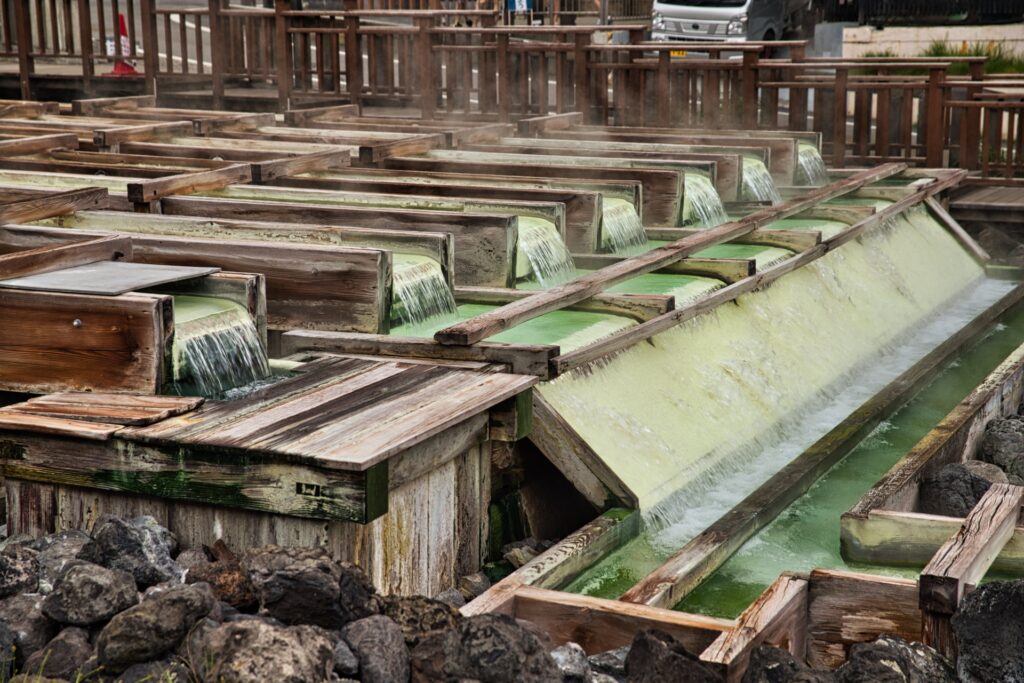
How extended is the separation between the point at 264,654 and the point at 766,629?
59.8 inches

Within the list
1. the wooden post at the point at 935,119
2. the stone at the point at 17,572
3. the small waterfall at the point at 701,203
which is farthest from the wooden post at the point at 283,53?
the stone at the point at 17,572

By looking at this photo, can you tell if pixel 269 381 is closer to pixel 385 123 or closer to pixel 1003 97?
pixel 385 123

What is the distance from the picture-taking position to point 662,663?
3996 mm

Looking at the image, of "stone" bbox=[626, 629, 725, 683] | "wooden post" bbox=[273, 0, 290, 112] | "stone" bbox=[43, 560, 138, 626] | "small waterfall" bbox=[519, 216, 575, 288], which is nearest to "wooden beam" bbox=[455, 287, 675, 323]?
"small waterfall" bbox=[519, 216, 575, 288]

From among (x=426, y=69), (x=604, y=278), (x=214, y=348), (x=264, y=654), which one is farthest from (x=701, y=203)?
(x=264, y=654)

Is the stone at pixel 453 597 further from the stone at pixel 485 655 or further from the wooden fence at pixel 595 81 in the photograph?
the wooden fence at pixel 595 81

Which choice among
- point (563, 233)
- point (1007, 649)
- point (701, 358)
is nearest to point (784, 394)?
point (701, 358)

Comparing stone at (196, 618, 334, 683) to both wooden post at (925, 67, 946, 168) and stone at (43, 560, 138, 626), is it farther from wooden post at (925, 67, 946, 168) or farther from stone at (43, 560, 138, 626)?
wooden post at (925, 67, 946, 168)

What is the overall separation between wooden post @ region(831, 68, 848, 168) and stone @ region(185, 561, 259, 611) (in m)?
10.7

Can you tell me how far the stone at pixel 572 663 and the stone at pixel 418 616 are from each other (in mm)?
333

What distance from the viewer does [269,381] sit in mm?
5758

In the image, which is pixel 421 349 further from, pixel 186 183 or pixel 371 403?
pixel 186 183

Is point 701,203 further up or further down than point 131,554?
further up

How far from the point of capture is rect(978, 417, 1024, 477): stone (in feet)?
23.0
